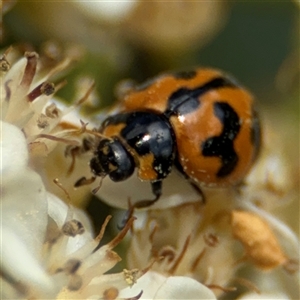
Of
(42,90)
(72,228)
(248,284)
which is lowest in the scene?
(248,284)

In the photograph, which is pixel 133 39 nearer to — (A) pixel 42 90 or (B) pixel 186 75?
(B) pixel 186 75

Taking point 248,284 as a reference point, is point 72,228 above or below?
above

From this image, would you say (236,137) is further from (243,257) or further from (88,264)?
(88,264)

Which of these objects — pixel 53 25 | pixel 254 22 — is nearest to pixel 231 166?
pixel 53 25

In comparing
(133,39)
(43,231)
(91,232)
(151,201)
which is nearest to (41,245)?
(43,231)

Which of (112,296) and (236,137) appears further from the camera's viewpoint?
(236,137)

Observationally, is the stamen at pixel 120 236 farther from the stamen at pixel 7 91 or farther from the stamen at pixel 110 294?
the stamen at pixel 7 91

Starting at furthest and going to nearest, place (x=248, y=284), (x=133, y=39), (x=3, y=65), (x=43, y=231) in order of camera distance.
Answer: (x=133, y=39), (x=248, y=284), (x=3, y=65), (x=43, y=231)
